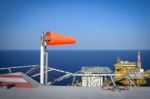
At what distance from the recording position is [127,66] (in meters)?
63.4

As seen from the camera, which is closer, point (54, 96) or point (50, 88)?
point (54, 96)

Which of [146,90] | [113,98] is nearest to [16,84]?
[113,98]

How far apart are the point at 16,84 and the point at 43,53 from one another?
8.60ft

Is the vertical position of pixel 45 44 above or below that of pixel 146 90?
above

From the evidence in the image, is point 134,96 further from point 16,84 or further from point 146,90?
point 16,84

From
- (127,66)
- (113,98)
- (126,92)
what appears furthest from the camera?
(127,66)

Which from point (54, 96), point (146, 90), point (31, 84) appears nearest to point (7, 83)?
point (31, 84)

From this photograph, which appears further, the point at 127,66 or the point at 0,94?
the point at 127,66

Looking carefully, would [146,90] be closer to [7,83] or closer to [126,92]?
[126,92]

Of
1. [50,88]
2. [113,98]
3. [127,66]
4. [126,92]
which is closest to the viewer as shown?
[113,98]

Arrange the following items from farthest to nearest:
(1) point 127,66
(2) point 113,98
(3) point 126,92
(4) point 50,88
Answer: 1. (1) point 127,66
2. (4) point 50,88
3. (3) point 126,92
4. (2) point 113,98

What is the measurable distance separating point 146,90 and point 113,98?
297cm

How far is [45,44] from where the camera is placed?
14.3 meters

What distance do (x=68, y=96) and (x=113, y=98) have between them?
240 cm
